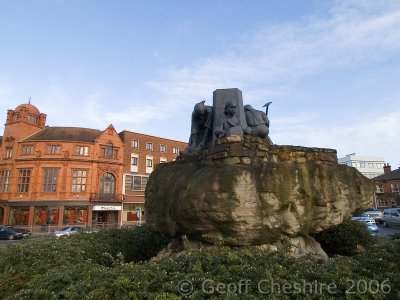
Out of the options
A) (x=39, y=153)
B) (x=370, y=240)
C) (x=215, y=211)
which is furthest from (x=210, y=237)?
(x=39, y=153)

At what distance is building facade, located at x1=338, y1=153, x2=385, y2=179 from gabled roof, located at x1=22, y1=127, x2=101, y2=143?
57324 mm

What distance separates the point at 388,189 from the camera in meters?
48.8

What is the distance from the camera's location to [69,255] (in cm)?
642

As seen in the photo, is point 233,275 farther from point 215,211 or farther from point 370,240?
point 370,240

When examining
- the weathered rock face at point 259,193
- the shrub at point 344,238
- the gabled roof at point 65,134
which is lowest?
the shrub at point 344,238

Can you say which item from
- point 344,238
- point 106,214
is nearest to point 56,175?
point 106,214

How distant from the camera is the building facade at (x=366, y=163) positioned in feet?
230

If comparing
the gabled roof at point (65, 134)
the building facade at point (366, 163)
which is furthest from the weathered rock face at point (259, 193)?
the building facade at point (366, 163)

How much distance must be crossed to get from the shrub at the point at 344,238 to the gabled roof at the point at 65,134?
34.8m

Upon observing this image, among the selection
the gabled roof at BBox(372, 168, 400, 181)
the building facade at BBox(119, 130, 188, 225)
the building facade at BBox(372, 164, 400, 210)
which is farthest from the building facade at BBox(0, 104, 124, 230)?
the gabled roof at BBox(372, 168, 400, 181)

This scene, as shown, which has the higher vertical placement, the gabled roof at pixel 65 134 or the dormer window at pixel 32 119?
the dormer window at pixel 32 119

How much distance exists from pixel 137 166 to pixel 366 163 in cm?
5653

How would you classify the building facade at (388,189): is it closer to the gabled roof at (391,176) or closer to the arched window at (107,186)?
the gabled roof at (391,176)

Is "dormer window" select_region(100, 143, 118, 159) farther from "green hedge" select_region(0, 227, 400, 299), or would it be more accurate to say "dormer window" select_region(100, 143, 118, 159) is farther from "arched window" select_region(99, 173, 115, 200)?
"green hedge" select_region(0, 227, 400, 299)
